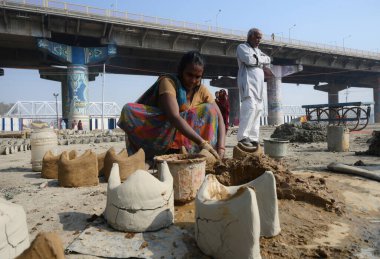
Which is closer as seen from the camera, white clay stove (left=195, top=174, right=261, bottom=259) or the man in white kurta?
white clay stove (left=195, top=174, right=261, bottom=259)

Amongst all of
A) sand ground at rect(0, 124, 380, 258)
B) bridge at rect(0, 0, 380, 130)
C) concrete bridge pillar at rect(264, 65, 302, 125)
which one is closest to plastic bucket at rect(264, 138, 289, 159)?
sand ground at rect(0, 124, 380, 258)

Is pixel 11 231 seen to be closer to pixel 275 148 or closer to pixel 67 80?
pixel 275 148

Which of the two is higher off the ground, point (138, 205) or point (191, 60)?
point (191, 60)

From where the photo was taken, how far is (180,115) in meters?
3.19

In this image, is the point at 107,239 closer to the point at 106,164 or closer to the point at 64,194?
the point at 64,194

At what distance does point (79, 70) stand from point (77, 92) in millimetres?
1393

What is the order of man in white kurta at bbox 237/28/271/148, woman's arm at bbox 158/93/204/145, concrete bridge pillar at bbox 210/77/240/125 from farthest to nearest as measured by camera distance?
A: concrete bridge pillar at bbox 210/77/240/125 → man in white kurta at bbox 237/28/271/148 → woman's arm at bbox 158/93/204/145

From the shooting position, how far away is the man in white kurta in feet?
16.1

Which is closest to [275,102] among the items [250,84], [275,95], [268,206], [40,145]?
[275,95]

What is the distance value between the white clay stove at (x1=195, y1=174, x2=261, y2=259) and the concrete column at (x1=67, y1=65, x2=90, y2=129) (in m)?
19.3

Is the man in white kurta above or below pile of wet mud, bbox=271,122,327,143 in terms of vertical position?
above

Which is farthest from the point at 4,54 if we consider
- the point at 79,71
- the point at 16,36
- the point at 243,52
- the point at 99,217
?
the point at 99,217

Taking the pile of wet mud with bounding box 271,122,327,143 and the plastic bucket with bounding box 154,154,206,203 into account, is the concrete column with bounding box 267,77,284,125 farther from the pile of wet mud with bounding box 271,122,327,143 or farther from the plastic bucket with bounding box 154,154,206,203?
the plastic bucket with bounding box 154,154,206,203

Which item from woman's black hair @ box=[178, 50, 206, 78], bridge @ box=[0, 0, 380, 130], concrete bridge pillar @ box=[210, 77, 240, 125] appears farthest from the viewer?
concrete bridge pillar @ box=[210, 77, 240, 125]
